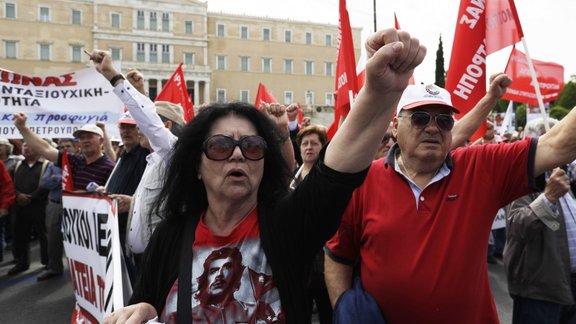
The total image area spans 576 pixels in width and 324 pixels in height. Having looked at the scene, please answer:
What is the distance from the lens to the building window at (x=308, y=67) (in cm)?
6116

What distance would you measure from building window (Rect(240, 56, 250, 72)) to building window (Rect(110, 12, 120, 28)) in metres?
14.5

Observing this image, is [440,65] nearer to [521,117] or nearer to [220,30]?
[521,117]

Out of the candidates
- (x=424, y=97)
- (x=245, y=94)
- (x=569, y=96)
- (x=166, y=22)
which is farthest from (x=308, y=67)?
(x=424, y=97)

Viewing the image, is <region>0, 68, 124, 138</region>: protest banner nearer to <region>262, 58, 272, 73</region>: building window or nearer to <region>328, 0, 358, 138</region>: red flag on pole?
<region>328, 0, 358, 138</region>: red flag on pole

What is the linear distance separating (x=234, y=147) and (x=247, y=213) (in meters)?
0.24

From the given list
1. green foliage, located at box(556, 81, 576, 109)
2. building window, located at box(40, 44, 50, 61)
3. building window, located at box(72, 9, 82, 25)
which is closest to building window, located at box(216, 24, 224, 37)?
building window, located at box(72, 9, 82, 25)

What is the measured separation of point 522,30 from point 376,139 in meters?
2.58

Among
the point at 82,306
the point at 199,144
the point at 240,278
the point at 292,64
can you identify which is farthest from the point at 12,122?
the point at 292,64

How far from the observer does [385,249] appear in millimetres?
2039

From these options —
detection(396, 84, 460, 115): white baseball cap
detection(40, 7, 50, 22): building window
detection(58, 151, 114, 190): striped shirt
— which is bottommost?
detection(58, 151, 114, 190): striped shirt

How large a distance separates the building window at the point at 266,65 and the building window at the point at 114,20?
680 inches

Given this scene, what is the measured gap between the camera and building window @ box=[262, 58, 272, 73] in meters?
59.5

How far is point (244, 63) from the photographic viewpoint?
58688 millimetres

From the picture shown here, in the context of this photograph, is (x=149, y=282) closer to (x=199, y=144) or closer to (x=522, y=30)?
(x=199, y=144)
